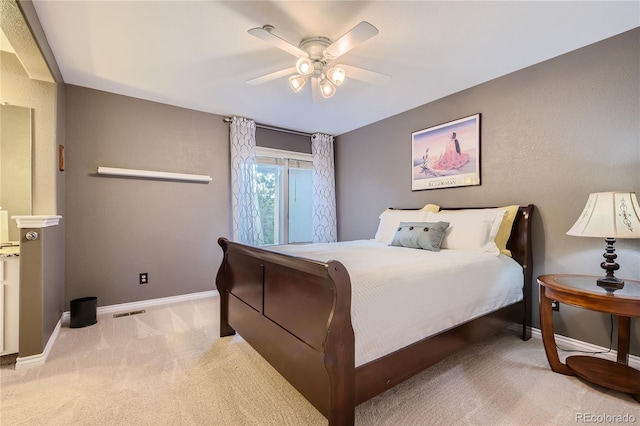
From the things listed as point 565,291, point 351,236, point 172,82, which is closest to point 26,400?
point 172,82

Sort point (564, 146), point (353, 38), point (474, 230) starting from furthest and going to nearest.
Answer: point (474, 230) < point (564, 146) < point (353, 38)

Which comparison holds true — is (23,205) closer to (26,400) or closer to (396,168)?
(26,400)

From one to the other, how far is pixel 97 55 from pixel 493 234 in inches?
148

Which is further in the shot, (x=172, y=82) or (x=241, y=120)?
(x=241, y=120)

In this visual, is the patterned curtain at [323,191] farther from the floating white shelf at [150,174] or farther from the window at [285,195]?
the floating white shelf at [150,174]

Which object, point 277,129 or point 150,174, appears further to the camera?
point 277,129

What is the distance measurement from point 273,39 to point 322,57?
457mm

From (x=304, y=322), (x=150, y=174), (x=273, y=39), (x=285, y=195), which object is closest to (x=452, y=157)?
(x=273, y=39)

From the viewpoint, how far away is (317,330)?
4.47ft

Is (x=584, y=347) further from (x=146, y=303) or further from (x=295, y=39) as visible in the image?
(x=146, y=303)

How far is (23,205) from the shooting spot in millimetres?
2352

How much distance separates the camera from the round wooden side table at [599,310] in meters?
1.61

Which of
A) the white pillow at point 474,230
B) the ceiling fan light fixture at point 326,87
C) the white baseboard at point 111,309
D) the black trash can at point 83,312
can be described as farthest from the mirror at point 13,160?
the white pillow at point 474,230

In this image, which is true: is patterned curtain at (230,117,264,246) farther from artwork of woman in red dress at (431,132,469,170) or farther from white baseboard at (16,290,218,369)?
artwork of woman in red dress at (431,132,469,170)
